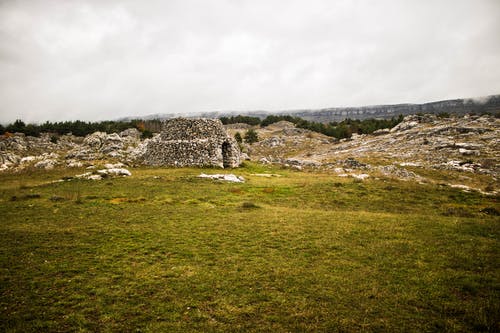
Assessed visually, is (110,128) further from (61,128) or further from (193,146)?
(193,146)

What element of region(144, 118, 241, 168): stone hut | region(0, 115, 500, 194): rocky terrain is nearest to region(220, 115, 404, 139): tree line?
region(0, 115, 500, 194): rocky terrain

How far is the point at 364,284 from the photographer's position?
868cm

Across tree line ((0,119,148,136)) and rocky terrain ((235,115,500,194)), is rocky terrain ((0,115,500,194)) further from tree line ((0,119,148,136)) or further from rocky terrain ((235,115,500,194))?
tree line ((0,119,148,136))

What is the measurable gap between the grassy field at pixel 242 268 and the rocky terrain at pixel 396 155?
51.2 feet

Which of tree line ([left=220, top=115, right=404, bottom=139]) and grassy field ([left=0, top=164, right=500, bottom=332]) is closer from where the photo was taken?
grassy field ([left=0, top=164, right=500, bottom=332])

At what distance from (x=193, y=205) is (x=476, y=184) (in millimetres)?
31678

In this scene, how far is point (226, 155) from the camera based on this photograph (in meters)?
41.5

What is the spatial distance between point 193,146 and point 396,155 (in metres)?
36.6

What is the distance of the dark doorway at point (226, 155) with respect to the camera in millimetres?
40791

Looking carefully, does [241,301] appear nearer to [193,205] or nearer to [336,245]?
[336,245]

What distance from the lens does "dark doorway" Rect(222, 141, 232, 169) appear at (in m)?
40.8

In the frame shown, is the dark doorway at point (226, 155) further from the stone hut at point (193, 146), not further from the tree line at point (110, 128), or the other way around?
the tree line at point (110, 128)

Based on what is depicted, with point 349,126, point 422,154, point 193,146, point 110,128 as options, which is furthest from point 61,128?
point 422,154

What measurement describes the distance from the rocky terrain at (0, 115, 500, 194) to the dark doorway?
10.2 m
